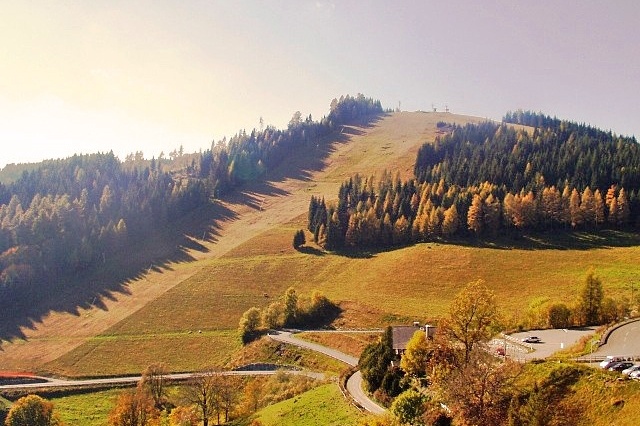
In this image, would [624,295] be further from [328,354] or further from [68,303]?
[68,303]

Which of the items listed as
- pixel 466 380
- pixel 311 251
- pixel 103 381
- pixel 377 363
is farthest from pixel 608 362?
pixel 311 251

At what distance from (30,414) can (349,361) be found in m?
48.1

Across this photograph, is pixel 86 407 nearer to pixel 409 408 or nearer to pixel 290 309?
pixel 290 309

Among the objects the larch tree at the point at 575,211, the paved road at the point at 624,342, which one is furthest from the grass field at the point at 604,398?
the larch tree at the point at 575,211

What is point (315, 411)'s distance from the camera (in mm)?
53000

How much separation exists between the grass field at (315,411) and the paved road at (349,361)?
140 cm

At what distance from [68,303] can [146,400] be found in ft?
287

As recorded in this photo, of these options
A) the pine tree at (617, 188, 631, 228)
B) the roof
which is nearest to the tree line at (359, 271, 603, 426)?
the roof

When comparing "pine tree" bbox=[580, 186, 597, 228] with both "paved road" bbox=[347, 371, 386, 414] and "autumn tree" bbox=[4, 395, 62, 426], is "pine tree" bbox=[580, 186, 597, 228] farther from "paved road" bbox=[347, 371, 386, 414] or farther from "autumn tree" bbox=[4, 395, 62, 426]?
"autumn tree" bbox=[4, 395, 62, 426]

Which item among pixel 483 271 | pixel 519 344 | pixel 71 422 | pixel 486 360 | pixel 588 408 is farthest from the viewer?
pixel 483 271

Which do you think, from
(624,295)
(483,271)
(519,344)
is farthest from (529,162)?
(519,344)

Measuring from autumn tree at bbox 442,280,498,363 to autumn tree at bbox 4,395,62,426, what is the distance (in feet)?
193

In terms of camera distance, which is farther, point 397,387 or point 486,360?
point 397,387

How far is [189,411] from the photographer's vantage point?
6738 centimetres
